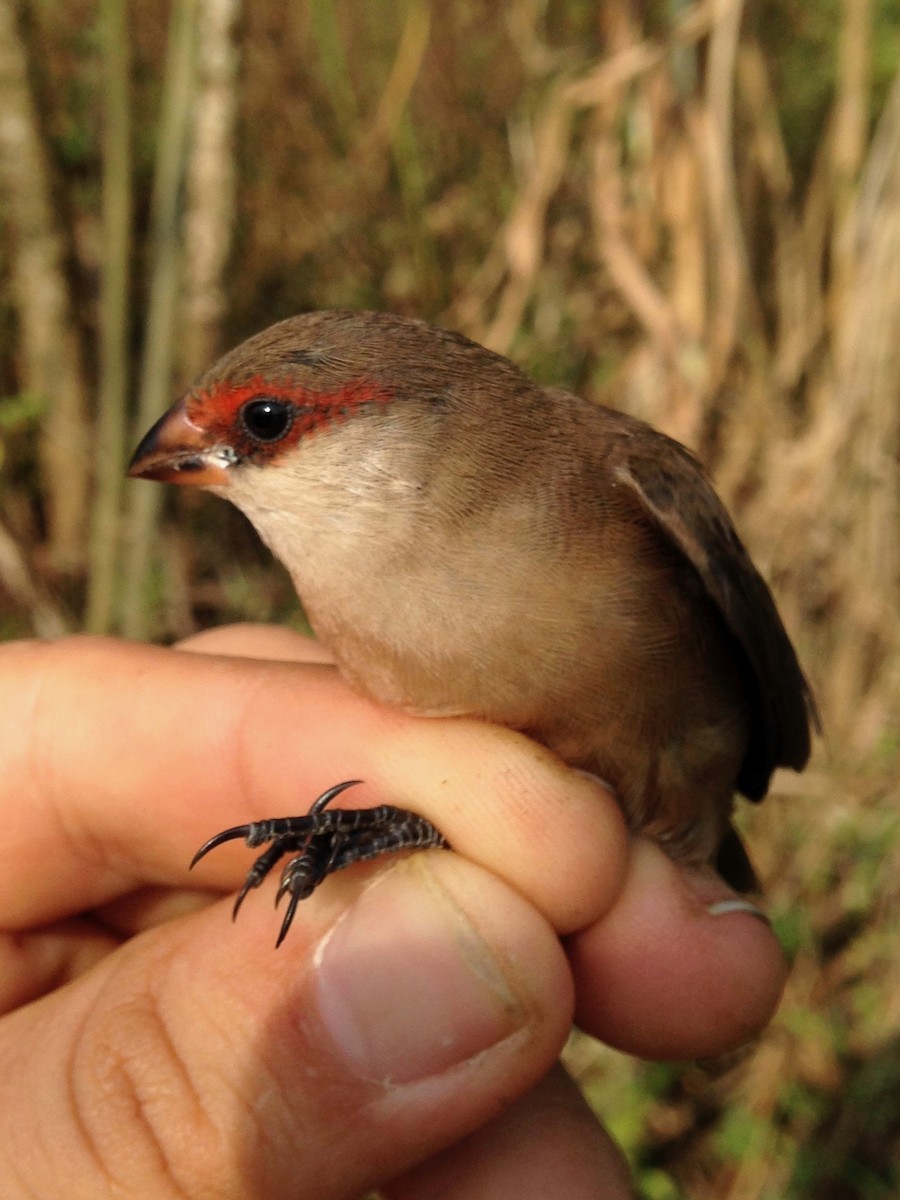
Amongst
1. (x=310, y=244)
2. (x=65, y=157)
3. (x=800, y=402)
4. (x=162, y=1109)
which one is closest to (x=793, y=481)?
(x=800, y=402)

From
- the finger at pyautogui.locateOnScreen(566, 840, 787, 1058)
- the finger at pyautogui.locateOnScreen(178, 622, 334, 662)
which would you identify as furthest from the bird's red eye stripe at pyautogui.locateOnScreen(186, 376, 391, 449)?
the finger at pyautogui.locateOnScreen(566, 840, 787, 1058)

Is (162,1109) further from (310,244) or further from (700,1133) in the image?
(310,244)

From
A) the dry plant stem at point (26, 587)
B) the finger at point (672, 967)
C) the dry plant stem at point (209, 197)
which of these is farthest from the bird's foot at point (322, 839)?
the dry plant stem at point (209, 197)

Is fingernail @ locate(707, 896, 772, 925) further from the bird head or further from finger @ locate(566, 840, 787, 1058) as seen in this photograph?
the bird head

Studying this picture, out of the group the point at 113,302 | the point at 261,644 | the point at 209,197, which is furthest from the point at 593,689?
the point at 209,197

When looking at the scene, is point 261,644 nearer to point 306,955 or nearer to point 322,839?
point 322,839
